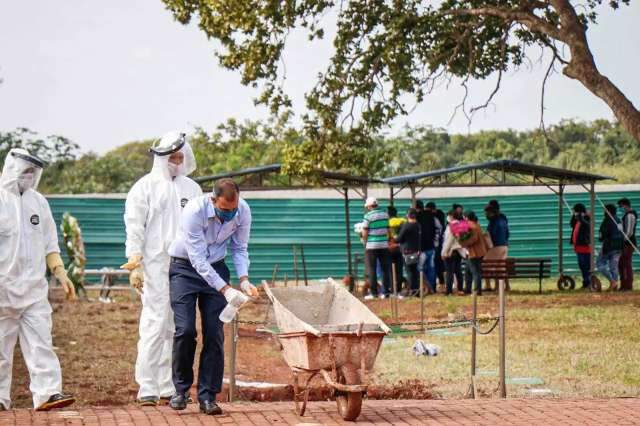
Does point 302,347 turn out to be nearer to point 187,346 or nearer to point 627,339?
point 187,346

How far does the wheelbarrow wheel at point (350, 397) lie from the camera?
9961mm

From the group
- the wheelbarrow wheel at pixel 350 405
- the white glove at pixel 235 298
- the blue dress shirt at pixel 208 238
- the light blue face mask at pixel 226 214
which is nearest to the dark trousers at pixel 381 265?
the blue dress shirt at pixel 208 238

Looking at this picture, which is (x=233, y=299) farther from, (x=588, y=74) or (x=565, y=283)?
(x=565, y=283)

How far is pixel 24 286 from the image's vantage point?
10945 millimetres

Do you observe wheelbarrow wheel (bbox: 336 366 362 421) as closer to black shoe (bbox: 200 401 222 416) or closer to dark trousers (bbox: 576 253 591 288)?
black shoe (bbox: 200 401 222 416)

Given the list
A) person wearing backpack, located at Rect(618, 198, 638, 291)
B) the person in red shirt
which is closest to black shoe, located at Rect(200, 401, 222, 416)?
person wearing backpack, located at Rect(618, 198, 638, 291)

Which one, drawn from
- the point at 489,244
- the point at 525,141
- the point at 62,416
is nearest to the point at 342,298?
the point at 62,416

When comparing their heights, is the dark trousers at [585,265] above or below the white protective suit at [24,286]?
below

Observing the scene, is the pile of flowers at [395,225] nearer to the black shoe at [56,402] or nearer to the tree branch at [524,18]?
the tree branch at [524,18]

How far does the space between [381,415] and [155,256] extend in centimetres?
233

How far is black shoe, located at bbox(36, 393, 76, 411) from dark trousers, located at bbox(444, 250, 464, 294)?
18167mm

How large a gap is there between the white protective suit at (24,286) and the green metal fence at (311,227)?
81.5ft

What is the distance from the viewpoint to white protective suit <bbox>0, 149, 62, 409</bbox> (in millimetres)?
10891

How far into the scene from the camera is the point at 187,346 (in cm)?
1041
